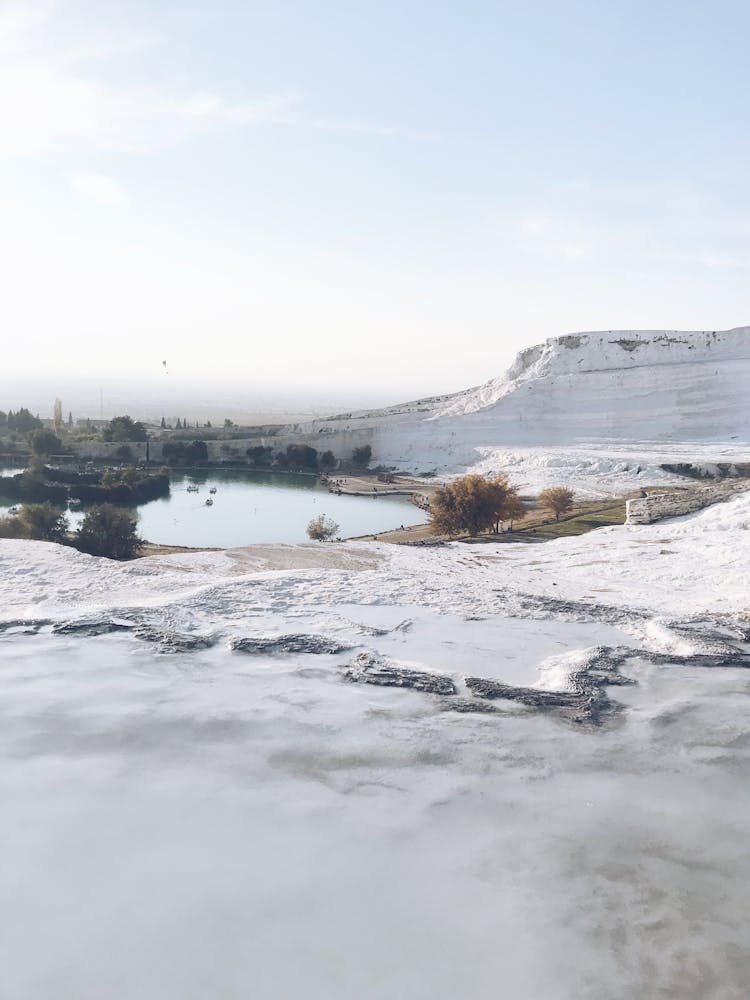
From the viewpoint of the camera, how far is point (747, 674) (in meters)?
12.5

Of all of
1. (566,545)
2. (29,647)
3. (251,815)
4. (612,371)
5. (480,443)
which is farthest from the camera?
(612,371)

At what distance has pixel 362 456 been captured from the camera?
2751 inches

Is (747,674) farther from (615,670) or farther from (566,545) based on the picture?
(566,545)

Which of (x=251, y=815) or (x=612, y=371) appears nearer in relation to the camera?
(x=251, y=815)

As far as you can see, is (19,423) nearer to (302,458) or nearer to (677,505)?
(302,458)

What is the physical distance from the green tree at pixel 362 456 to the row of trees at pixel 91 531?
3867 centimetres

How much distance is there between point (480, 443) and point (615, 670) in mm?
55333

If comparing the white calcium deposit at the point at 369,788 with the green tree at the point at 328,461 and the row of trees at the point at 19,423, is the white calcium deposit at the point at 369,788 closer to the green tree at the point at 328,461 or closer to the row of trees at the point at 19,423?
the green tree at the point at 328,461

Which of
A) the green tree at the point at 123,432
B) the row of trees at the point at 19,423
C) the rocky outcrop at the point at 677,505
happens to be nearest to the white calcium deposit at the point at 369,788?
the rocky outcrop at the point at 677,505

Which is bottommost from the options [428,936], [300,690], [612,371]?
[428,936]

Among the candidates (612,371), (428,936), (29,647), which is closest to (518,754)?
(428,936)

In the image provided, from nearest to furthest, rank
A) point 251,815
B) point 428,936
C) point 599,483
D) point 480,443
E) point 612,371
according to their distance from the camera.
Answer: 1. point 428,936
2. point 251,815
3. point 599,483
4. point 480,443
5. point 612,371

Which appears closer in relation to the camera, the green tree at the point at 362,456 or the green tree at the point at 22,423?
the green tree at the point at 362,456

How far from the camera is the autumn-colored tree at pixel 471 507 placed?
1260 inches
